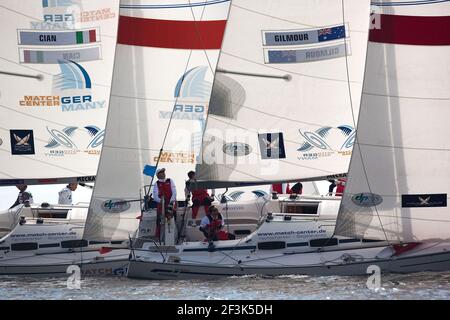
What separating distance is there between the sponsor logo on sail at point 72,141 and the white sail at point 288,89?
3.71 m

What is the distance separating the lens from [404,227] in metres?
22.6

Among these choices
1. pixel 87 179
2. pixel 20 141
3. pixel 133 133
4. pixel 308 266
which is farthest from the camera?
pixel 20 141

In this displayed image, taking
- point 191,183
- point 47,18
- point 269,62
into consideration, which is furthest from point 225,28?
point 47,18

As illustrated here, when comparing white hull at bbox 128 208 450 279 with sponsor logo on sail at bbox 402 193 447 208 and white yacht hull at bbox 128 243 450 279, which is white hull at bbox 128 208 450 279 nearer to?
Answer: white yacht hull at bbox 128 243 450 279

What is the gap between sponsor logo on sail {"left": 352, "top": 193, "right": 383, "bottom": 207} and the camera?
22.6 metres

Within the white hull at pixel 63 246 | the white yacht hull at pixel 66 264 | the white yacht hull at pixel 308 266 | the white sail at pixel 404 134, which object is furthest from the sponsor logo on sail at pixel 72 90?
the white sail at pixel 404 134

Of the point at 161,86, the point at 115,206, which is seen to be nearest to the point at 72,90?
the point at 161,86

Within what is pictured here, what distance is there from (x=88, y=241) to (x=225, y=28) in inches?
175

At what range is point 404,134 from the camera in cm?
2266

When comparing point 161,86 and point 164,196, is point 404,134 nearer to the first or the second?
point 164,196

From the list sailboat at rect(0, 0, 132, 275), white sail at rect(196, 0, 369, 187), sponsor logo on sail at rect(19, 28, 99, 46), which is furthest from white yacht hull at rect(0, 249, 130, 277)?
sponsor logo on sail at rect(19, 28, 99, 46)

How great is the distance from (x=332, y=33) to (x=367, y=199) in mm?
3498

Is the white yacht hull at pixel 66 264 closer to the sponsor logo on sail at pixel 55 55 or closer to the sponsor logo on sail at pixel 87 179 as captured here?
the sponsor logo on sail at pixel 87 179

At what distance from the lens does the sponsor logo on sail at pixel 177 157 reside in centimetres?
2661
